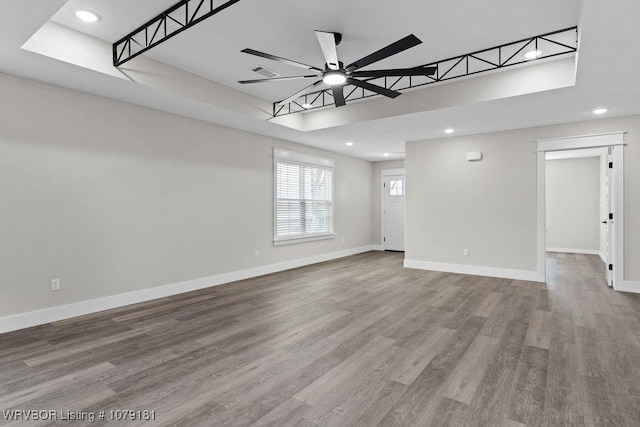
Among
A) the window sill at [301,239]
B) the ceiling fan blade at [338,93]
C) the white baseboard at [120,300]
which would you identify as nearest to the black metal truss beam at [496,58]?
the ceiling fan blade at [338,93]

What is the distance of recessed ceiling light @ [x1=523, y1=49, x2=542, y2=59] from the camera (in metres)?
3.50

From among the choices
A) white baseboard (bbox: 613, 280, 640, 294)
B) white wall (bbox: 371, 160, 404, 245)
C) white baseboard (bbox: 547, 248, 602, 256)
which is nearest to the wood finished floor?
white baseboard (bbox: 613, 280, 640, 294)

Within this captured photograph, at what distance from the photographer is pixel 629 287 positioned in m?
4.84

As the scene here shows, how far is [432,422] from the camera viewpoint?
1.90 metres

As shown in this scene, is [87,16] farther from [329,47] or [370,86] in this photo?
[370,86]

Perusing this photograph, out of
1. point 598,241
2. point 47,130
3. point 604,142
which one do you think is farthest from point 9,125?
point 598,241

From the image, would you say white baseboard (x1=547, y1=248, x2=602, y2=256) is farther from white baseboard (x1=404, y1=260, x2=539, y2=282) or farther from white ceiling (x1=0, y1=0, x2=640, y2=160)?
white ceiling (x1=0, y1=0, x2=640, y2=160)

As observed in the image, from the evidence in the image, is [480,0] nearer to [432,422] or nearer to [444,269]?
[432,422]

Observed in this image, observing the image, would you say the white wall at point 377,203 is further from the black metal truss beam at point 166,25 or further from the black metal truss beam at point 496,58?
the black metal truss beam at point 166,25

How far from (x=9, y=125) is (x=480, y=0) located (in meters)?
4.56

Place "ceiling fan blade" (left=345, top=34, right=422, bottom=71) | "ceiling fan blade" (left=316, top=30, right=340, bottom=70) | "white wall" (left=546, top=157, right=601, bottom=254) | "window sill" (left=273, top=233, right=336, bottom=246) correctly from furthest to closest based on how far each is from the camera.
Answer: "white wall" (left=546, top=157, right=601, bottom=254)
"window sill" (left=273, top=233, right=336, bottom=246)
"ceiling fan blade" (left=316, top=30, right=340, bottom=70)
"ceiling fan blade" (left=345, top=34, right=422, bottom=71)

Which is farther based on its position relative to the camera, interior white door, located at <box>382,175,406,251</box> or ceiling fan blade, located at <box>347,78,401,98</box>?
interior white door, located at <box>382,175,406,251</box>

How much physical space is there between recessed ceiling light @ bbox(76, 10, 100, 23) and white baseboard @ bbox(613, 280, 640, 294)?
7193 mm

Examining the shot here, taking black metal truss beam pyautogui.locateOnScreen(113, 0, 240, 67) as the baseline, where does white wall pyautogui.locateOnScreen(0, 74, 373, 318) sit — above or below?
below
